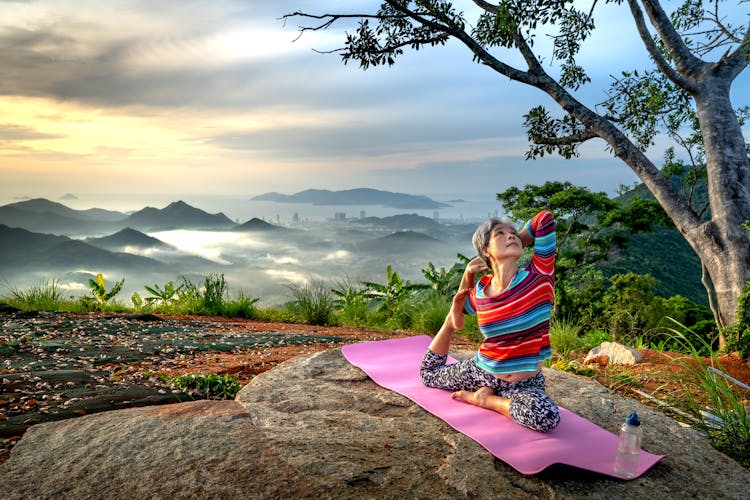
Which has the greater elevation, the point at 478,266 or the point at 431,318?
the point at 478,266

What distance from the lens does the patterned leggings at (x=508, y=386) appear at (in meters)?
3.41

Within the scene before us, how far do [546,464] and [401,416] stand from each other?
0.96 metres

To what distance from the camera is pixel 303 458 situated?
2975mm

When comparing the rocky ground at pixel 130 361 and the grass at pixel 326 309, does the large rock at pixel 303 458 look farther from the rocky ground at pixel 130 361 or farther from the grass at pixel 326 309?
the grass at pixel 326 309

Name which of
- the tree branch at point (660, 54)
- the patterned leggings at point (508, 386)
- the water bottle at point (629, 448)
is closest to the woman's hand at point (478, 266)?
the patterned leggings at point (508, 386)

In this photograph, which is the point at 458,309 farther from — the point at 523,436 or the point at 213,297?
the point at 213,297

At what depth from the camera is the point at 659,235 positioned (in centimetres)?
1716

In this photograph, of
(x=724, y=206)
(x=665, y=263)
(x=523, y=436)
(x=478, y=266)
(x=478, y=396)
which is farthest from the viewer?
(x=665, y=263)

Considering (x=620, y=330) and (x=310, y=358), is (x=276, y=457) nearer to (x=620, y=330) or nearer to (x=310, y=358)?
(x=310, y=358)

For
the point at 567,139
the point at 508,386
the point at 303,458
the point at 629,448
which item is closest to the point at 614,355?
the point at 508,386

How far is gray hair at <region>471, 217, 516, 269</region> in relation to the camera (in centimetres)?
361

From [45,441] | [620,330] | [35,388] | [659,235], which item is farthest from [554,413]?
[659,235]

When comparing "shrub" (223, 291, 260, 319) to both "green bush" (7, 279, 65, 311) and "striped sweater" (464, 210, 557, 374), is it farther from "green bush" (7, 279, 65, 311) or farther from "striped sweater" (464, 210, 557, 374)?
"striped sweater" (464, 210, 557, 374)

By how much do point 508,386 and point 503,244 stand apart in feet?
2.97
